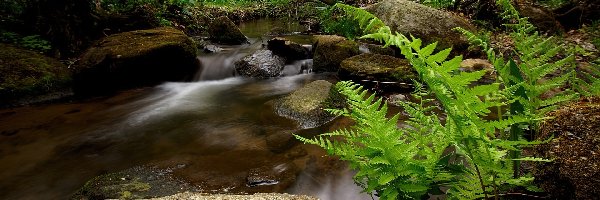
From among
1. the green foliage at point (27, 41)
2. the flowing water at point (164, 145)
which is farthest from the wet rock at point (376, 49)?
the green foliage at point (27, 41)

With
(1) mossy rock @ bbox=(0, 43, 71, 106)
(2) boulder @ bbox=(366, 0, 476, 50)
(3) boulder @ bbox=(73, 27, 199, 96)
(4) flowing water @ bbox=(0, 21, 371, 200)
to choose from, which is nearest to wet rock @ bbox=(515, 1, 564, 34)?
(2) boulder @ bbox=(366, 0, 476, 50)

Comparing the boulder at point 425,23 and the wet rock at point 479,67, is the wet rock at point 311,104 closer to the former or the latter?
the wet rock at point 479,67

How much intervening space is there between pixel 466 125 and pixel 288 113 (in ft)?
16.4

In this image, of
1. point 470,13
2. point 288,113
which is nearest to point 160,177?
point 288,113

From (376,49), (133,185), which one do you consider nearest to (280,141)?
(133,185)

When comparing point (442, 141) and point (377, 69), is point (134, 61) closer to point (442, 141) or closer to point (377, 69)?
point (377, 69)

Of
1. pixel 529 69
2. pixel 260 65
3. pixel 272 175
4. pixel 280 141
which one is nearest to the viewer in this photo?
pixel 529 69

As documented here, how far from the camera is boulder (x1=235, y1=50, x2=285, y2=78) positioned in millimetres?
9805

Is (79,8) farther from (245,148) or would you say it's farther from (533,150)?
(533,150)

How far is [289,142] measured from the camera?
5.21m

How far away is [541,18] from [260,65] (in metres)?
7.59

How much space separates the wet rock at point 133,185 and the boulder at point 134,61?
14.2 feet

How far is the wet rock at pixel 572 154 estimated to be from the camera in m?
1.63

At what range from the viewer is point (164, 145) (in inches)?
209
